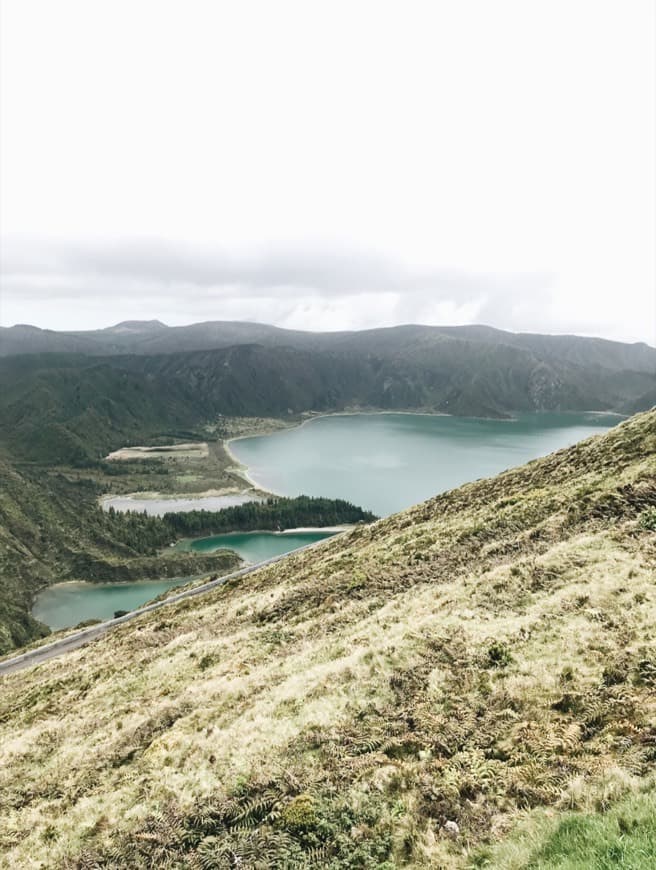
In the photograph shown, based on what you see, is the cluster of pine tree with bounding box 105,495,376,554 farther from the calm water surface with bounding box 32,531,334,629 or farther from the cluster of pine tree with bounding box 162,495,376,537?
the calm water surface with bounding box 32,531,334,629

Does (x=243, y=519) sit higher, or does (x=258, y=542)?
(x=243, y=519)

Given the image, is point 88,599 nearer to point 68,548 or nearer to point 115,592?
point 115,592

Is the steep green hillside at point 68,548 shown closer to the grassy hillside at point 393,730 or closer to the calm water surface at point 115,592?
the calm water surface at point 115,592

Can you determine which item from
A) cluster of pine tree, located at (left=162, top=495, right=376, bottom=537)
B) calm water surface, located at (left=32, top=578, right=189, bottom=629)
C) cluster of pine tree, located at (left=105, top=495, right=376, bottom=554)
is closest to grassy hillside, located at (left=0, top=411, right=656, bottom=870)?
calm water surface, located at (left=32, top=578, right=189, bottom=629)

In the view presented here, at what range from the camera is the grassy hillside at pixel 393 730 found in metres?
9.51

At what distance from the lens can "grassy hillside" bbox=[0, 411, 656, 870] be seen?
951cm

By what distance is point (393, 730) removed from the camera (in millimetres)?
12844

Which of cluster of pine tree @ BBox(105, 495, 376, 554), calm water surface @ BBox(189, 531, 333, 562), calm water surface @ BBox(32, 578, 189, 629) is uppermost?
cluster of pine tree @ BBox(105, 495, 376, 554)

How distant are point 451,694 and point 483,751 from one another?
8.01 ft

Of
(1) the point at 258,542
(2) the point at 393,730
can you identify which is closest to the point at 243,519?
(1) the point at 258,542

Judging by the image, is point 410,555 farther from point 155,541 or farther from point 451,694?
point 155,541

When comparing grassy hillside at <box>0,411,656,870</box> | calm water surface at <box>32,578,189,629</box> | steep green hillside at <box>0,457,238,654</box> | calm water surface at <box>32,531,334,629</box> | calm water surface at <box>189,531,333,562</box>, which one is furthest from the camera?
calm water surface at <box>189,531,333,562</box>

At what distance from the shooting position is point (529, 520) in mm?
29906

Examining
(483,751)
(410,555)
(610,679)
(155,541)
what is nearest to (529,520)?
(410,555)
